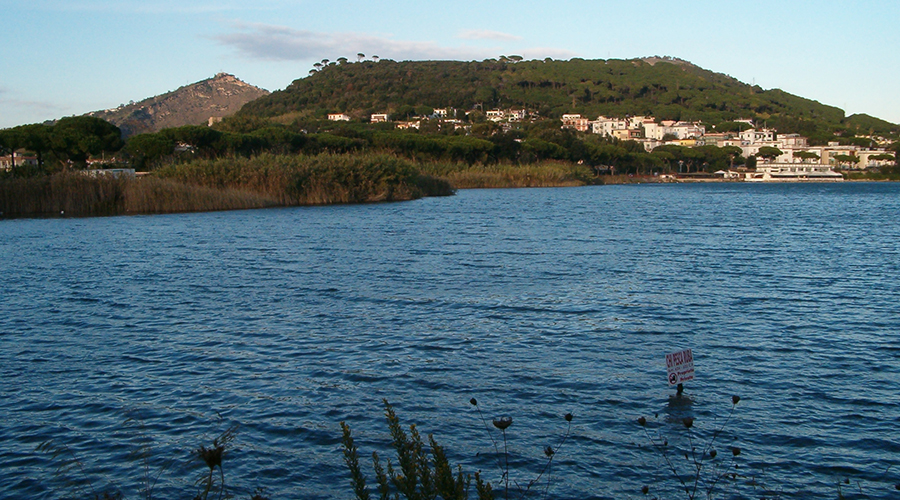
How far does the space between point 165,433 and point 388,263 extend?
12.4 meters

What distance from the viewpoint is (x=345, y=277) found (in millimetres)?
17438

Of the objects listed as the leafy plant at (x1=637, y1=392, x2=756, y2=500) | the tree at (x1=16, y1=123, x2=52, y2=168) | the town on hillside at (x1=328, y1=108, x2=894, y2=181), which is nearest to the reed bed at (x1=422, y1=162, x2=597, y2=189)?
the tree at (x1=16, y1=123, x2=52, y2=168)

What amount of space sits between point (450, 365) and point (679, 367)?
10.7 feet

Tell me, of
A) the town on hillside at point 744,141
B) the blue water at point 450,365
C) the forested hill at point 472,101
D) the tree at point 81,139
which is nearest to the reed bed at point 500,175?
the tree at point 81,139

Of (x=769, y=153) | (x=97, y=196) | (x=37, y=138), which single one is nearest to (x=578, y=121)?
(x=769, y=153)

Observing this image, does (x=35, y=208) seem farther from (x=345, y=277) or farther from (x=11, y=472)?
(x=11, y=472)

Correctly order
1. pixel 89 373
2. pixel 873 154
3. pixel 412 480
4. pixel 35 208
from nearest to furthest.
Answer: pixel 412 480, pixel 89 373, pixel 35 208, pixel 873 154

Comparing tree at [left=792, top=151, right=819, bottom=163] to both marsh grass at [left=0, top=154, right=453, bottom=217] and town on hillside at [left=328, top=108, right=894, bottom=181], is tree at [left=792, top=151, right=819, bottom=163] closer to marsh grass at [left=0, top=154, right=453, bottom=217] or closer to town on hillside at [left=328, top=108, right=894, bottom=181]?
town on hillside at [left=328, top=108, right=894, bottom=181]

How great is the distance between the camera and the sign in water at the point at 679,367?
24.1 ft

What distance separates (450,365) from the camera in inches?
384

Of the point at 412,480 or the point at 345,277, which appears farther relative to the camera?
the point at 345,277

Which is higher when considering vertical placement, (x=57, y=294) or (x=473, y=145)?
(x=473, y=145)

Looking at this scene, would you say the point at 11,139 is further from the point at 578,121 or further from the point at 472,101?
the point at 578,121

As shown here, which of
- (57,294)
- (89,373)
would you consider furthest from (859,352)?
(57,294)
